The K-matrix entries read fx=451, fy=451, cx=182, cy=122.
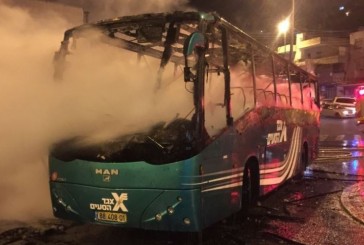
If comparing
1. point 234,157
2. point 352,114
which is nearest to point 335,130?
point 352,114

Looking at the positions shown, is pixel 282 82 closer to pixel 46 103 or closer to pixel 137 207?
pixel 46 103

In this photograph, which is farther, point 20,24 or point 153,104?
point 20,24

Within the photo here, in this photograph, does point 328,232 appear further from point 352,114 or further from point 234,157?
point 352,114

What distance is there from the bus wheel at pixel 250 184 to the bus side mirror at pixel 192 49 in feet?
7.61

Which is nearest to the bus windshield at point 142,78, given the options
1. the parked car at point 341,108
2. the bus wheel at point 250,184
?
the bus wheel at point 250,184

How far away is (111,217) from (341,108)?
1316 inches

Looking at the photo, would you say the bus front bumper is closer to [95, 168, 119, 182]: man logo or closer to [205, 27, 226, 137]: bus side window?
[95, 168, 119, 182]: man logo

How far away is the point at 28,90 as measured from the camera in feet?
22.5

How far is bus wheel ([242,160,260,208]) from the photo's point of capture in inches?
277

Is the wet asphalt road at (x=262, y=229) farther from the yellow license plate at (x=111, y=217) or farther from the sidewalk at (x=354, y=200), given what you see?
the yellow license plate at (x=111, y=217)

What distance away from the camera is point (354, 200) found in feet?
28.6

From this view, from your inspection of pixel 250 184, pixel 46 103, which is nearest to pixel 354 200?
pixel 250 184

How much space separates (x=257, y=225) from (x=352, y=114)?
3159 centimetres

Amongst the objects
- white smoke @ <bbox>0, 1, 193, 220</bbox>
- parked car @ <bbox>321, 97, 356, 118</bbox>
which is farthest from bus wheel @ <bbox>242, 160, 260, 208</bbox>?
parked car @ <bbox>321, 97, 356, 118</bbox>
